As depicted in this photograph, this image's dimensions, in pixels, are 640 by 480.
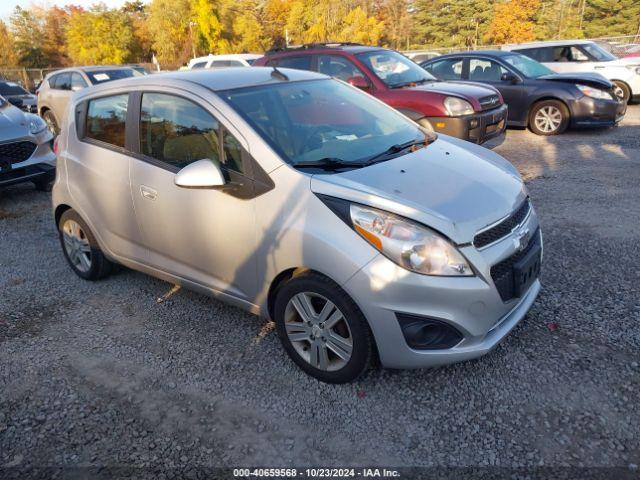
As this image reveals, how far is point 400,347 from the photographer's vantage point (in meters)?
2.56

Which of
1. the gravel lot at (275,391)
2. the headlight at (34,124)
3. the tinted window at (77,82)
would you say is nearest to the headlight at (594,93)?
the gravel lot at (275,391)

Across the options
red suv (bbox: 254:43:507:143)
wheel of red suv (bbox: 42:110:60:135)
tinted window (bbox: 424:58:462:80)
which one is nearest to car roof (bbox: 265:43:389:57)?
red suv (bbox: 254:43:507:143)

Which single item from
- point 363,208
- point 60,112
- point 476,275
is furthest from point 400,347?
point 60,112

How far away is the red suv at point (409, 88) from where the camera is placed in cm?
707

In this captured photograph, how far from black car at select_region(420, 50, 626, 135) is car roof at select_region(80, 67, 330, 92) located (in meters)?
7.05

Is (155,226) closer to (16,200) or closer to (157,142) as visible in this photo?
(157,142)

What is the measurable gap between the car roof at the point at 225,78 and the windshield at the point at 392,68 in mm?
4062

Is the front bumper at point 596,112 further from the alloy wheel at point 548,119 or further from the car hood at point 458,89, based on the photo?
the car hood at point 458,89

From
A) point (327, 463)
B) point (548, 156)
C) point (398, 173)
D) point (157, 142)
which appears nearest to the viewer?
point (327, 463)

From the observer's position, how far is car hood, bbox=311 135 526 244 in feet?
8.31

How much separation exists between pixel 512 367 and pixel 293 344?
130 centimetres

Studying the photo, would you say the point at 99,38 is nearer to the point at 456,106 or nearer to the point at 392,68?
the point at 392,68

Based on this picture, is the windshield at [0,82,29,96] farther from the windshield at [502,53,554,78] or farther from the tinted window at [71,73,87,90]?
the windshield at [502,53,554,78]

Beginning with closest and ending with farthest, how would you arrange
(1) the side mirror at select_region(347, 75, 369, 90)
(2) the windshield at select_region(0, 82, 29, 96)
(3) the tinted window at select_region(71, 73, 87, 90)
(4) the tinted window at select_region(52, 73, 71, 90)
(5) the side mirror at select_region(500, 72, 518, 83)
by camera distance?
(1) the side mirror at select_region(347, 75, 369, 90), (5) the side mirror at select_region(500, 72, 518, 83), (3) the tinted window at select_region(71, 73, 87, 90), (4) the tinted window at select_region(52, 73, 71, 90), (2) the windshield at select_region(0, 82, 29, 96)
